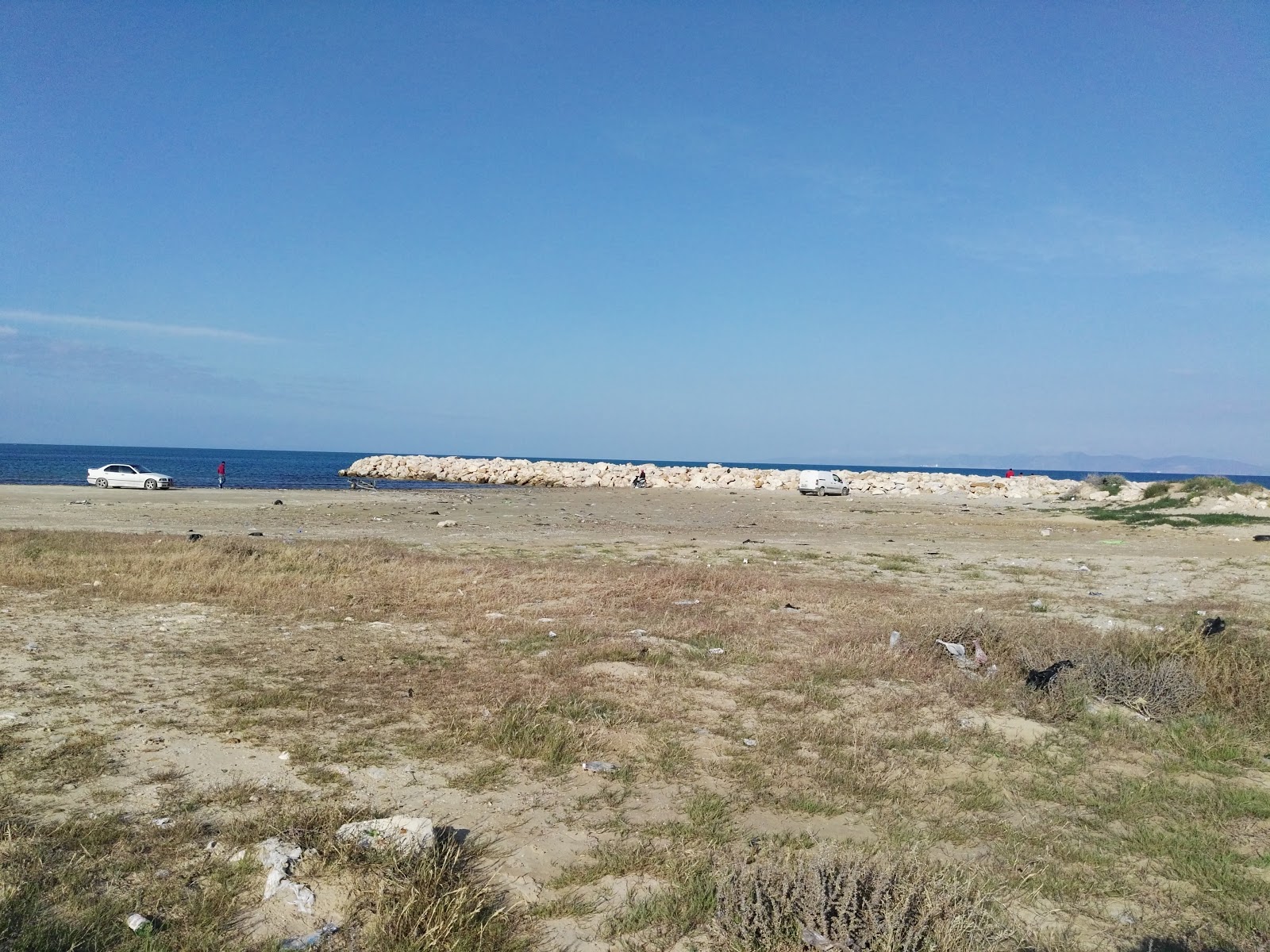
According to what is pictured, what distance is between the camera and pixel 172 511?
2716 centimetres

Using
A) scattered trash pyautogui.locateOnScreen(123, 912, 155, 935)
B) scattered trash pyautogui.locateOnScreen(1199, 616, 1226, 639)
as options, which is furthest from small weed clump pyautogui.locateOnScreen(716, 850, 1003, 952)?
scattered trash pyautogui.locateOnScreen(1199, 616, 1226, 639)

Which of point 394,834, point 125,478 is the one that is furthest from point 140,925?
point 125,478

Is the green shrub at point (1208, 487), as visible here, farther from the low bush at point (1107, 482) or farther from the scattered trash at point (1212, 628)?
the scattered trash at point (1212, 628)

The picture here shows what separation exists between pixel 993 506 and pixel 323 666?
38.5m

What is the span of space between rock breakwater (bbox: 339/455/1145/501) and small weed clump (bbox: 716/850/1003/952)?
154 feet

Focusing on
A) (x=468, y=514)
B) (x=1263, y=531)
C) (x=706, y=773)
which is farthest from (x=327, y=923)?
(x=1263, y=531)

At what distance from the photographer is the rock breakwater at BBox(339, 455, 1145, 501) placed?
176 feet

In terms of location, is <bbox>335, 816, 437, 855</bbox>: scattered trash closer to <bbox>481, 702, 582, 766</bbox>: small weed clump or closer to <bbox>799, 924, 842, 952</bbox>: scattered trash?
<bbox>481, 702, 582, 766</bbox>: small weed clump

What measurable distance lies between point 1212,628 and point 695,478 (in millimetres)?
53921

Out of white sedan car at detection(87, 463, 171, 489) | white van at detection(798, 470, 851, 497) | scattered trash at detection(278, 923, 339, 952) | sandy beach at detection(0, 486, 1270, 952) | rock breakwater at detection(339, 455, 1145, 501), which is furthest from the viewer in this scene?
rock breakwater at detection(339, 455, 1145, 501)

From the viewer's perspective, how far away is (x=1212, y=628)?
888 centimetres

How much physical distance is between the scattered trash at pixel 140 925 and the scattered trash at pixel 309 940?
563 millimetres

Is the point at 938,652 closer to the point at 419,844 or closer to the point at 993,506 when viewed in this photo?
the point at 419,844

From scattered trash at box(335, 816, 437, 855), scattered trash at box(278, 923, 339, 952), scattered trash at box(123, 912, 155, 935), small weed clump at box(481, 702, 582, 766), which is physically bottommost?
scattered trash at box(278, 923, 339, 952)
